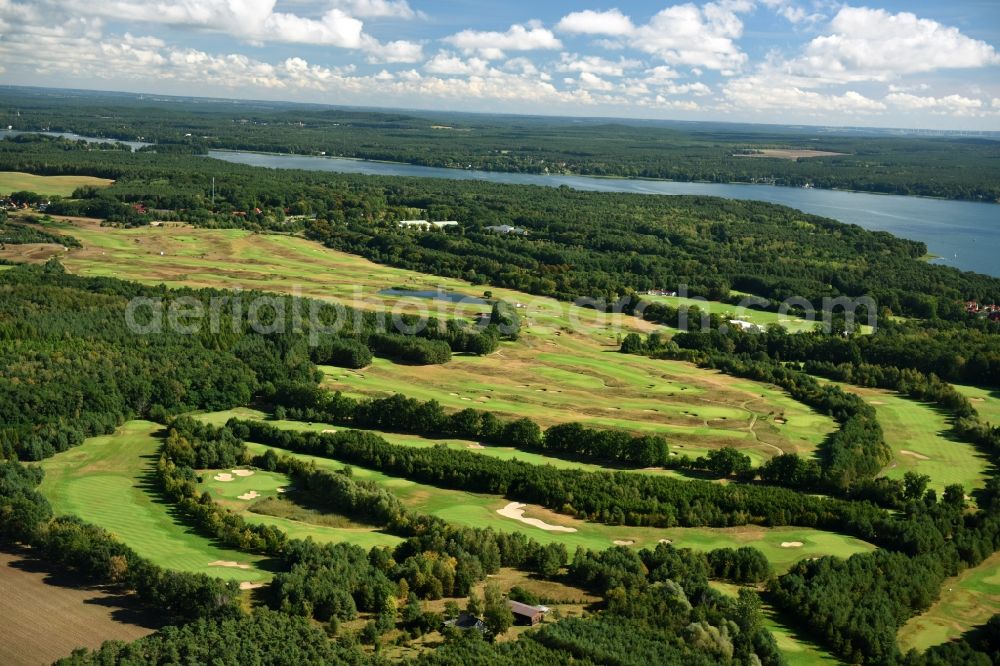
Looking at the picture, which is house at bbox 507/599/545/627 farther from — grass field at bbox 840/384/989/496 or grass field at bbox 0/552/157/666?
grass field at bbox 840/384/989/496

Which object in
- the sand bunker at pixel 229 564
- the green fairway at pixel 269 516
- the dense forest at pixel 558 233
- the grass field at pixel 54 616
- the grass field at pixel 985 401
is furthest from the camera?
the dense forest at pixel 558 233

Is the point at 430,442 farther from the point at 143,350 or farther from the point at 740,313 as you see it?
the point at 740,313

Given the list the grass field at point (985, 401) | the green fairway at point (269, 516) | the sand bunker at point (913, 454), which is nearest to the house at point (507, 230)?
the grass field at point (985, 401)

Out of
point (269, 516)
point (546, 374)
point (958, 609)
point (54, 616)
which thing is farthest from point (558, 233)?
point (54, 616)

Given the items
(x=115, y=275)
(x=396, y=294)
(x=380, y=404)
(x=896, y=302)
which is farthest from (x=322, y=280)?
(x=896, y=302)

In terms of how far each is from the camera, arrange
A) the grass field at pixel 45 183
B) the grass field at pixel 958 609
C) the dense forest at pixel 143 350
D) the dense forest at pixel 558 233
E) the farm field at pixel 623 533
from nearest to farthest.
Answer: the grass field at pixel 958 609 < the farm field at pixel 623 533 < the dense forest at pixel 143 350 < the dense forest at pixel 558 233 < the grass field at pixel 45 183

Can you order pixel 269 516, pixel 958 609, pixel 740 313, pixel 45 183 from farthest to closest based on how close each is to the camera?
pixel 45 183 < pixel 740 313 < pixel 269 516 < pixel 958 609

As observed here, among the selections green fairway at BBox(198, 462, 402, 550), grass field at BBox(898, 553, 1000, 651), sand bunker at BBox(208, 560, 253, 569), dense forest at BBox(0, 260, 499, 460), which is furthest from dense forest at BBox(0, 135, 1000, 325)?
sand bunker at BBox(208, 560, 253, 569)

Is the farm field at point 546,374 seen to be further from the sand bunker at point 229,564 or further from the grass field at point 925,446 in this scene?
the sand bunker at point 229,564

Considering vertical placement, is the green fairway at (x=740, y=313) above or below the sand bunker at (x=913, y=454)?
above
